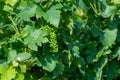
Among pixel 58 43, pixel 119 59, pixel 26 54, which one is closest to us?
pixel 26 54

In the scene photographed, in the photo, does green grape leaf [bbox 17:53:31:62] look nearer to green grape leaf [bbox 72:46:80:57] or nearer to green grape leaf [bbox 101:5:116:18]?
green grape leaf [bbox 72:46:80:57]

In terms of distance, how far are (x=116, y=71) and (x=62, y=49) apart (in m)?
0.48

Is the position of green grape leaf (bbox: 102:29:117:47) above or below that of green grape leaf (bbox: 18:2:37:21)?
below

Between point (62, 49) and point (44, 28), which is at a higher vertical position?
point (44, 28)

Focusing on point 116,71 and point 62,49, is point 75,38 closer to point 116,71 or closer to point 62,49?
point 62,49

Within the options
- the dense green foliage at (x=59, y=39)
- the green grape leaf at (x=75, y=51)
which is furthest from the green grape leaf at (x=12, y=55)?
the green grape leaf at (x=75, y=51)

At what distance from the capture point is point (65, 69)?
9.55ft

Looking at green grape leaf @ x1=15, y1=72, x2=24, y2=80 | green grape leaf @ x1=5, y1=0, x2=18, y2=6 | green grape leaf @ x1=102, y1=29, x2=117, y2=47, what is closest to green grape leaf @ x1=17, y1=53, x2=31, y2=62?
green grape leaf @ x1=15, y1=72, x2=24, y2=80

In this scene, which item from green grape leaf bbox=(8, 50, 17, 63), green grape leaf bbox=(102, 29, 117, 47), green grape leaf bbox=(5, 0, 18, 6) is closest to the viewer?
green grape leaf bbox=(8, 50, 17, 63)

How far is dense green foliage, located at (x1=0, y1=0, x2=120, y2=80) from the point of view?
262 cm

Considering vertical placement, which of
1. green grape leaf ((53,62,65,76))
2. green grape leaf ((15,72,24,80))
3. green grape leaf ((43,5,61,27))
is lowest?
green grape leaf ((53,62,65,76))

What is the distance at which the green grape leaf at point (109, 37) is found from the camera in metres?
2.85

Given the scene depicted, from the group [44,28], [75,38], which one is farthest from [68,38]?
[44,28]

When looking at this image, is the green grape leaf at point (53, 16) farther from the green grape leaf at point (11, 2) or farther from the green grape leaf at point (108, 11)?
the green grape leaf at point (108, 11)
